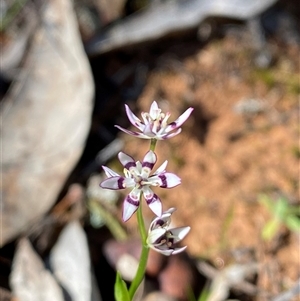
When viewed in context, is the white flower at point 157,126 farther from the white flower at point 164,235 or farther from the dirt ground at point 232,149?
the dirt ground at point 232,149

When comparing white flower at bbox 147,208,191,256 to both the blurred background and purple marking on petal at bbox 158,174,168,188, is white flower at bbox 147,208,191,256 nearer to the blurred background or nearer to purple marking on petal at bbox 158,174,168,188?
purple marking on petal at bbox 158,174,168,188

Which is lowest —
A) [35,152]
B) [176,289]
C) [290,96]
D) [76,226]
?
[290,96]

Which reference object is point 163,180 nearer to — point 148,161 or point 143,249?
point 148,161

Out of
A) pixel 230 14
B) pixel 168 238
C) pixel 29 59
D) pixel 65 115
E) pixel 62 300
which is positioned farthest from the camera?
pixel 230 14

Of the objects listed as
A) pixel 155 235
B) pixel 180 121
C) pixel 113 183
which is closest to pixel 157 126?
pixel 180 121

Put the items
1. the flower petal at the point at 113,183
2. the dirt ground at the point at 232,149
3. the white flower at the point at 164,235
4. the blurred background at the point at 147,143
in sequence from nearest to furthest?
1. the flower petal at the point at 113,183
2. the white flower at the point at 164,235
3. the blurred background at the point at 147,143
4. the dirt ground at the point at 232,149

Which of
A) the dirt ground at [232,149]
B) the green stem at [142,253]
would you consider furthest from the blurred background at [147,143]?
the green stem at [142,253]

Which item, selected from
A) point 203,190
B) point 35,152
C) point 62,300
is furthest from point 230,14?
point 62,300

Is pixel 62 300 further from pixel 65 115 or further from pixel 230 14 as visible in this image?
pixel 230 14
